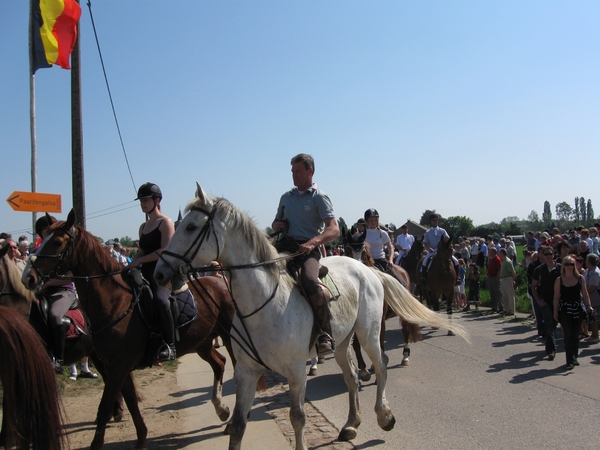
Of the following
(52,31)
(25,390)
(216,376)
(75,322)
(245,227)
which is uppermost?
(52,31)

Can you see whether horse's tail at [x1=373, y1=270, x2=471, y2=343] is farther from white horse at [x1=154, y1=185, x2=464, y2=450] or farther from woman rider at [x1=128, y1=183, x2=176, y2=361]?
woman rider at [x1=128, y1=183, x2=176, y2=361]

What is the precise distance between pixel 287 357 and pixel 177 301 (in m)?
1.95

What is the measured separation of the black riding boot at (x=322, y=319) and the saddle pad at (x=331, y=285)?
0.33 m

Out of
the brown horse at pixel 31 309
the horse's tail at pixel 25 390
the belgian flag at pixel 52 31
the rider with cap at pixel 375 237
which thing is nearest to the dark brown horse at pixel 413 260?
the rider with cap at pixel 375 237

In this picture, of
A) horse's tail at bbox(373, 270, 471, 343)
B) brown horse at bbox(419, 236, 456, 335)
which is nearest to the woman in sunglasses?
horse's tail at bbox(373, 270, 471, 343)

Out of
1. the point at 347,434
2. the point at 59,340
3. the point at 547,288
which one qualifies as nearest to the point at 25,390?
the point at 59,340

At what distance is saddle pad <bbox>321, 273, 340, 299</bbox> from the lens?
4.98 metres

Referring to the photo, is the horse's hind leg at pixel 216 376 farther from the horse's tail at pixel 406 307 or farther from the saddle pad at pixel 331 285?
the horse's tail at pixel 406 307

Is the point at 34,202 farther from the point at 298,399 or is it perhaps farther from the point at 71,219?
the point at 298,399

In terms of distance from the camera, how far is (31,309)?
5664 mm

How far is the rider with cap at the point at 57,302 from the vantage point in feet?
17.7

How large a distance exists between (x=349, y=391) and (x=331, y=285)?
1326 mm

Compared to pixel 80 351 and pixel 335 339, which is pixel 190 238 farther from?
pixel 80 351

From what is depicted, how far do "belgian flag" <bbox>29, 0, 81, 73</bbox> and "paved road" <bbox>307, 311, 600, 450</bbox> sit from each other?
9265mm
